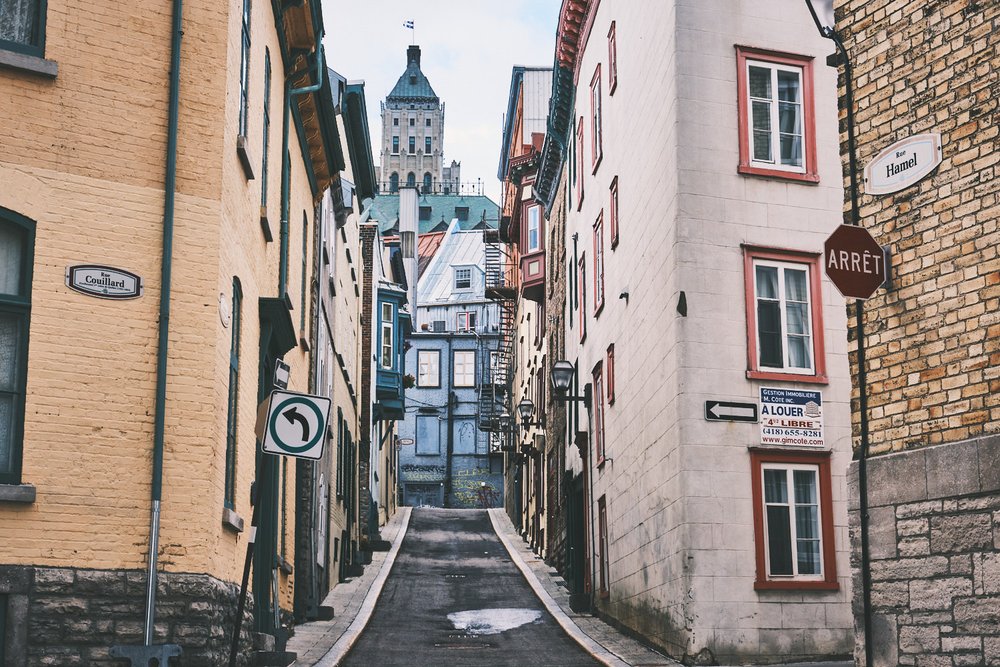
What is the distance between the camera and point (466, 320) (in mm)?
77188

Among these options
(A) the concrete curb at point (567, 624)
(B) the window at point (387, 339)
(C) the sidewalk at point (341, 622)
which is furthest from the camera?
(B) the window at point (387, 339)

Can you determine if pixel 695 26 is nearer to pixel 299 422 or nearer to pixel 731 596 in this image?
pixel 731 596

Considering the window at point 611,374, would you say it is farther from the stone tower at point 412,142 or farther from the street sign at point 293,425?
the stone tower at point 412,142

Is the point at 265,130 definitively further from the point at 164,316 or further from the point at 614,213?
the point at 614,213

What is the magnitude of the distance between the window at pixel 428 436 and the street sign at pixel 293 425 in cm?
6070

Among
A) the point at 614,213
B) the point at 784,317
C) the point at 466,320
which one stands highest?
the point at 466,320

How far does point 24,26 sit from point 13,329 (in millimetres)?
2635

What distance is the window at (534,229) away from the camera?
4019 centimetres

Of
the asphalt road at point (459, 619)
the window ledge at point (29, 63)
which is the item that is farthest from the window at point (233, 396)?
the asphalt road at point (459, 619)

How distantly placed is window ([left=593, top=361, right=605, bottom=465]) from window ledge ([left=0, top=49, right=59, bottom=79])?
1496 cm

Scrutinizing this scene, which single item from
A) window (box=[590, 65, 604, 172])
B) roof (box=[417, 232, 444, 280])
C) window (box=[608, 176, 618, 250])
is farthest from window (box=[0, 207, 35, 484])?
roof (box=[417, 232, 444, 280])

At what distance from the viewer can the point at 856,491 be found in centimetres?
1162

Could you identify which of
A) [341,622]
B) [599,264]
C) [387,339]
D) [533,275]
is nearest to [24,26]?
[341,622]

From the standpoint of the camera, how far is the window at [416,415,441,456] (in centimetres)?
6950
